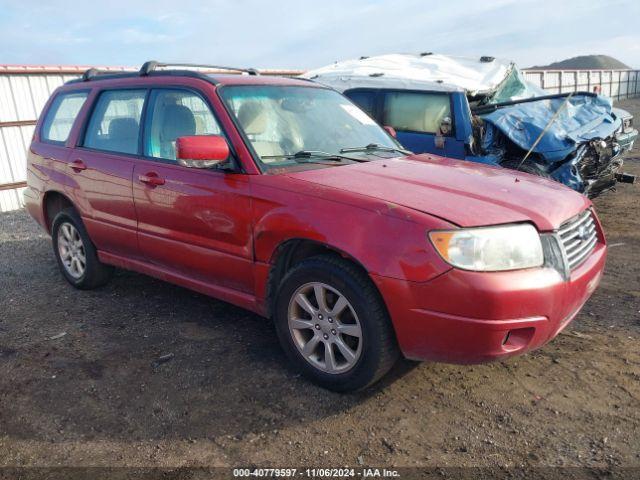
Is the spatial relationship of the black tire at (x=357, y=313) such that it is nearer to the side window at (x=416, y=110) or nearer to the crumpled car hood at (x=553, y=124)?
the side window at (x=416, y=110)

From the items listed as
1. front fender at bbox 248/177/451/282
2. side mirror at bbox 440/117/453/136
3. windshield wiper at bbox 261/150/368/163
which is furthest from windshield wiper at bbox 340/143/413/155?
side mirror at bbox 440/117/453/136

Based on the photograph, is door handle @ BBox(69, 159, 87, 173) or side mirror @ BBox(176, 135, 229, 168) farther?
door handle @ BBox(69, 159, 87, 173)

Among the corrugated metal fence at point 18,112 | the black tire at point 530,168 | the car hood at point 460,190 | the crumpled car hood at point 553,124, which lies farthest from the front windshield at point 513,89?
the car hood at point 460,190

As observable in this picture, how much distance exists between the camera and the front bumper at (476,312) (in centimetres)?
261

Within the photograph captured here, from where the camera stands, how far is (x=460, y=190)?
10.2 feet

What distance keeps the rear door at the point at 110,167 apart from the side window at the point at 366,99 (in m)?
3.76

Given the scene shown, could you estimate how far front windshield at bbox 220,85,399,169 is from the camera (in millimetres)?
3572

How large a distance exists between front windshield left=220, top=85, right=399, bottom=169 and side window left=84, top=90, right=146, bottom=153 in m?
0.89

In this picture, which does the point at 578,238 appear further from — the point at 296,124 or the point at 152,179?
the point at 152,179

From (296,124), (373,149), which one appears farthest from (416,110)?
(296,124)

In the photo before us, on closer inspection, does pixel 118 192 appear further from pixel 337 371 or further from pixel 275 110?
pixel 337 371

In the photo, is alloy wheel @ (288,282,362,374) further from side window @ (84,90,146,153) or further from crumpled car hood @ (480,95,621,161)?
crumpled car hood @ (480,95,621,161)

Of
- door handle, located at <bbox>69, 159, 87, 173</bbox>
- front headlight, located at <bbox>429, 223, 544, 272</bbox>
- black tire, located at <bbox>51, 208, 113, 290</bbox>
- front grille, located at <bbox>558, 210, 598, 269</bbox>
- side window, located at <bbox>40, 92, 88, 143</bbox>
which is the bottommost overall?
black tire, located at <bbox>51, 208, 113, 290</bbox>

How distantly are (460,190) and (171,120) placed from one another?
2.12 meters
